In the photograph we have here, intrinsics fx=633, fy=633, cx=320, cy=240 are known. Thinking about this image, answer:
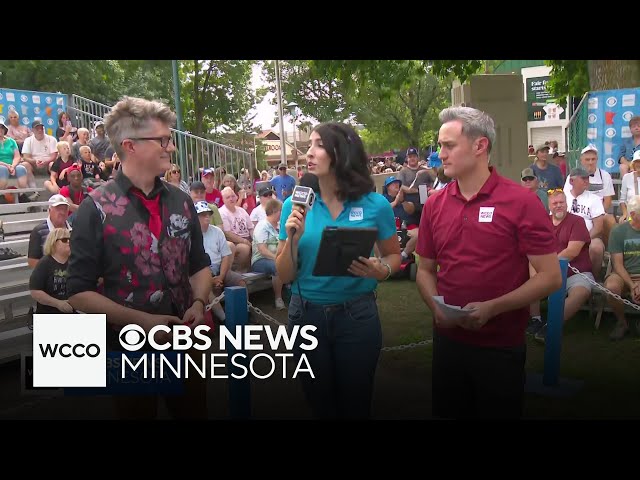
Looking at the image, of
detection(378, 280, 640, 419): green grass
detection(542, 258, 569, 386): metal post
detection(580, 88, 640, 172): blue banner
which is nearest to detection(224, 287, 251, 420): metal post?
detection(378, 280, 640, 419): green grass

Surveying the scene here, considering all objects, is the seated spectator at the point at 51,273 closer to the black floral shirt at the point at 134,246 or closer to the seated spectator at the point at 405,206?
the black floral shirt at the point at 134,246

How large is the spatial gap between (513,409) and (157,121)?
163 cm

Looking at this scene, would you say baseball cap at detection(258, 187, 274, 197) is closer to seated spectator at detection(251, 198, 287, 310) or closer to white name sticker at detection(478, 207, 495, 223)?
seated spectator at detection(251, 198, 287, 310)

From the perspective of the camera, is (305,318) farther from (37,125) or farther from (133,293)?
(37,125)

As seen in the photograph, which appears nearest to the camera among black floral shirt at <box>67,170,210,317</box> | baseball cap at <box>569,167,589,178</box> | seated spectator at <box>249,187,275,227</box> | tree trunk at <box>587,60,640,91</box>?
black floral shirt at <box>67,170,210,317</box>

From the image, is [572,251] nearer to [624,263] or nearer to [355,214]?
[624,263]

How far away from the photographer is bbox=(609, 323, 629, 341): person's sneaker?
511cm

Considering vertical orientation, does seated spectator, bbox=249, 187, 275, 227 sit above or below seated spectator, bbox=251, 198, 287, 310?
above

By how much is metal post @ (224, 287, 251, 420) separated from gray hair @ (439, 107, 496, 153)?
3.64 ft

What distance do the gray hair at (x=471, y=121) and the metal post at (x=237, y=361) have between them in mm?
1110

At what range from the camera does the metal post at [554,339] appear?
417cm

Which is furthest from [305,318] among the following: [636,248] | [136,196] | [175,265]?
[636,248]

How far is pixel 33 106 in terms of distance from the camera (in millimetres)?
8430

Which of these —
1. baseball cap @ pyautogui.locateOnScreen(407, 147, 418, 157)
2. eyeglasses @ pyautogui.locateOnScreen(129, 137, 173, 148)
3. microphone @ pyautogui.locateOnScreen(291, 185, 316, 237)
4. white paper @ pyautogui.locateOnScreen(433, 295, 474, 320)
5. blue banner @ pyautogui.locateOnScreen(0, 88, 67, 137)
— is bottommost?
white paper @ pyautogui.locateOnScreen(433, 295, 474, 320)
